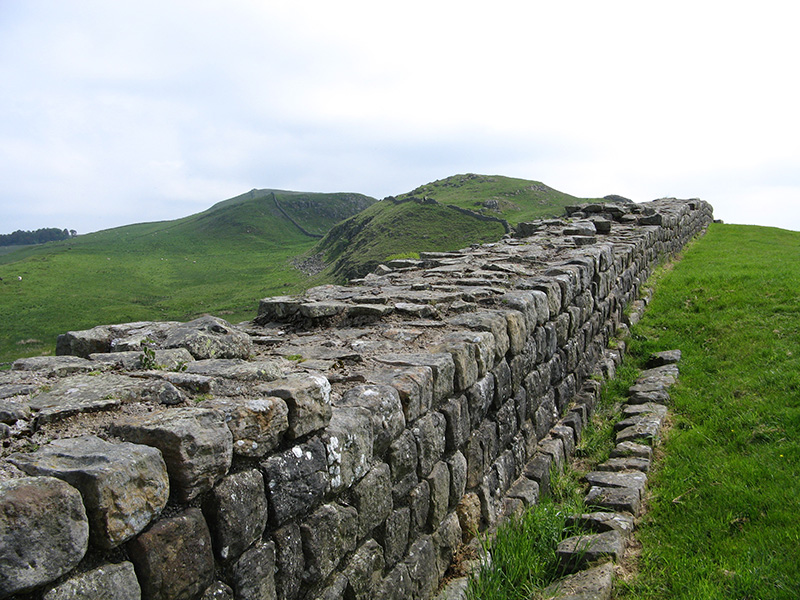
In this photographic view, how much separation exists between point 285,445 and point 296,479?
0.18m

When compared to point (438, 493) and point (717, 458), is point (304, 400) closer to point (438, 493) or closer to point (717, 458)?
point (438, 493)

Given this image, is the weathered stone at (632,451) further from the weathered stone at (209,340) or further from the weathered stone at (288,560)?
the weathered stone at (288,560)

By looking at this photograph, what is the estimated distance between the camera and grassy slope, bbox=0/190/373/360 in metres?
55.2

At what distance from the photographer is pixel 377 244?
249 feet

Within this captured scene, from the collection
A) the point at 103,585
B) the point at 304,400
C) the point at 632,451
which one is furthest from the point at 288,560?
the point at 632,451

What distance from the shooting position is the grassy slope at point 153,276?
55188 millimetres

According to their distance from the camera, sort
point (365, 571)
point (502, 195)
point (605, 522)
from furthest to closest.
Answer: point (502, 195)
point (605, 522)
point (365, 571)

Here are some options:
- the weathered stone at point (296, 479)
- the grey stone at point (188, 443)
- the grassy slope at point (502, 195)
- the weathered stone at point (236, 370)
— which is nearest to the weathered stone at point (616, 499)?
the weathered stone at point (296, 479)

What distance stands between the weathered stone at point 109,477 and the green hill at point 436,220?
54631 mm

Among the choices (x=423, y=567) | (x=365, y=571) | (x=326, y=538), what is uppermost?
(x=326, y=538)

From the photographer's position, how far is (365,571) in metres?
3.60

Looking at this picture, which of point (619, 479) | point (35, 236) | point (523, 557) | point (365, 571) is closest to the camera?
point (365, 571)

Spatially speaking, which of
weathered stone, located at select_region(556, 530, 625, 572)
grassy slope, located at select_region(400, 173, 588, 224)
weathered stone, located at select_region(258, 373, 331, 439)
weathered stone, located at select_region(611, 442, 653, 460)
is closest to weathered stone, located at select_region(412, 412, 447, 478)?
weathered stone, located at select_region(258, 373, 331, 439)

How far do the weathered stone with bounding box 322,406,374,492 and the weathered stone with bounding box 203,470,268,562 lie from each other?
512 mm
